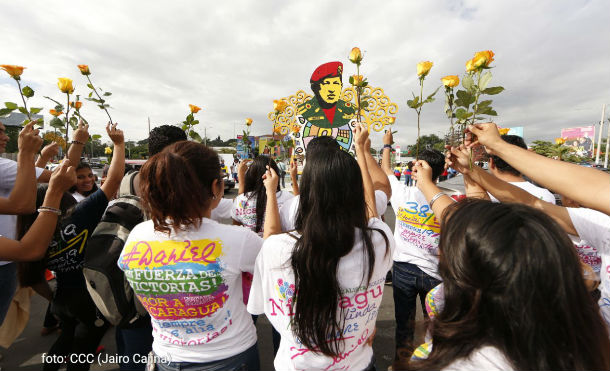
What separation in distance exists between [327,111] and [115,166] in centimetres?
360

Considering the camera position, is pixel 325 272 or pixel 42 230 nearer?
pixel 325 272

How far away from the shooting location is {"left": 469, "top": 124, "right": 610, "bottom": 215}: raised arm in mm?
891

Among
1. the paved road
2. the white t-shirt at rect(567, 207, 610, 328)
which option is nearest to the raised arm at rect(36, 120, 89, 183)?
the paved road

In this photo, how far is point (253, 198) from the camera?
Result: 236cm

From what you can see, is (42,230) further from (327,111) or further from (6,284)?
(327,111)

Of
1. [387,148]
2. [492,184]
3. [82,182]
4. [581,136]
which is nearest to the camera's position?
[492,184]

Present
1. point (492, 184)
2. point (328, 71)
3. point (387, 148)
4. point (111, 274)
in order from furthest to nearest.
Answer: point (328, 71)
point (387, 148)
point (492, 184)
point (111, 274)

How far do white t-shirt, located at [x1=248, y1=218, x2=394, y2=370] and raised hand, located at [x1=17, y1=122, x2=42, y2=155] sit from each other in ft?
4.78

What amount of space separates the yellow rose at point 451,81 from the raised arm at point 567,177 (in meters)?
0.49

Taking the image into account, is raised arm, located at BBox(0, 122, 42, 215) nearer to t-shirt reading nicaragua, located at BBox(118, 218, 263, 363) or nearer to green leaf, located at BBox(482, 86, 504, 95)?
t-shirt reading nicaragua, located at BBox(118, 218, 263, 363)

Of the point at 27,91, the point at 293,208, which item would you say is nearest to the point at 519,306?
the point at 293,208

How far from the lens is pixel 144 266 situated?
1.08 metres

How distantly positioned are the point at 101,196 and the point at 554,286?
1.98m

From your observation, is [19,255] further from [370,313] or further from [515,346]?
[515,346]
